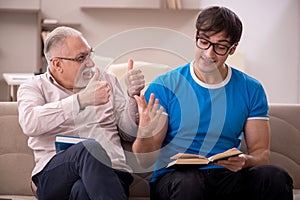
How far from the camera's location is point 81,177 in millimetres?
1977

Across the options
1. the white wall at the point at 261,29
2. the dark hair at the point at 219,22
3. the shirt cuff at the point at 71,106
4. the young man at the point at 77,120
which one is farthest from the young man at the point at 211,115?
the white wall at the point at 261,29

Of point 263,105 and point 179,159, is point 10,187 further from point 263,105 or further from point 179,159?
point 263,105

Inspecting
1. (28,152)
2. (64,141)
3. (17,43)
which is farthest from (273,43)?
(64,141)

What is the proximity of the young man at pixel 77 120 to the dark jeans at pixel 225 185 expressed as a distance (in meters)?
0.18

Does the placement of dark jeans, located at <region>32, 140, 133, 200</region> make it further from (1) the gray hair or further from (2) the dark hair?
(2) the dark hair

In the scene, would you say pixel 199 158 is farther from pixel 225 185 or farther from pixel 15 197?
pixel 15 197

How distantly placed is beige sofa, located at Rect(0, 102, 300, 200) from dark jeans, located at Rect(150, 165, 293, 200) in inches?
14.7

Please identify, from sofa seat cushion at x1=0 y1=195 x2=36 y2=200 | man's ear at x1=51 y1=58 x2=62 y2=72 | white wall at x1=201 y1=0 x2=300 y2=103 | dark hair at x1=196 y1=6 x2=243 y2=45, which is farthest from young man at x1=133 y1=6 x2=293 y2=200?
white wall at x1=201 y1=0 x2=300 y2=103

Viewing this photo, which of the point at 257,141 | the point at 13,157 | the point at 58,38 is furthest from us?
the point at 13,157

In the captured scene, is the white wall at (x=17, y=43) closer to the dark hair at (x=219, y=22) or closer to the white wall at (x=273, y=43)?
the white wall at (x=273, y=43)

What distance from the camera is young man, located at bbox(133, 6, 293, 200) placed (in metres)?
2.04

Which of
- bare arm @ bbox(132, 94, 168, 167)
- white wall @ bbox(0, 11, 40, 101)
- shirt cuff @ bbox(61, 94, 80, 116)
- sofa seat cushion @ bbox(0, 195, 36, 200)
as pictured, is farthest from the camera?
white wall @ bbox(0, 11, 40, 101)

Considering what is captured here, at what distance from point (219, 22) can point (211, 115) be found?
1.18 feet

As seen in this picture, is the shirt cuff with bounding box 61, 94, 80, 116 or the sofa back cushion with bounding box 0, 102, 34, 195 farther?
the sofa back cushion with bounding box 0, 102, 34, 195
